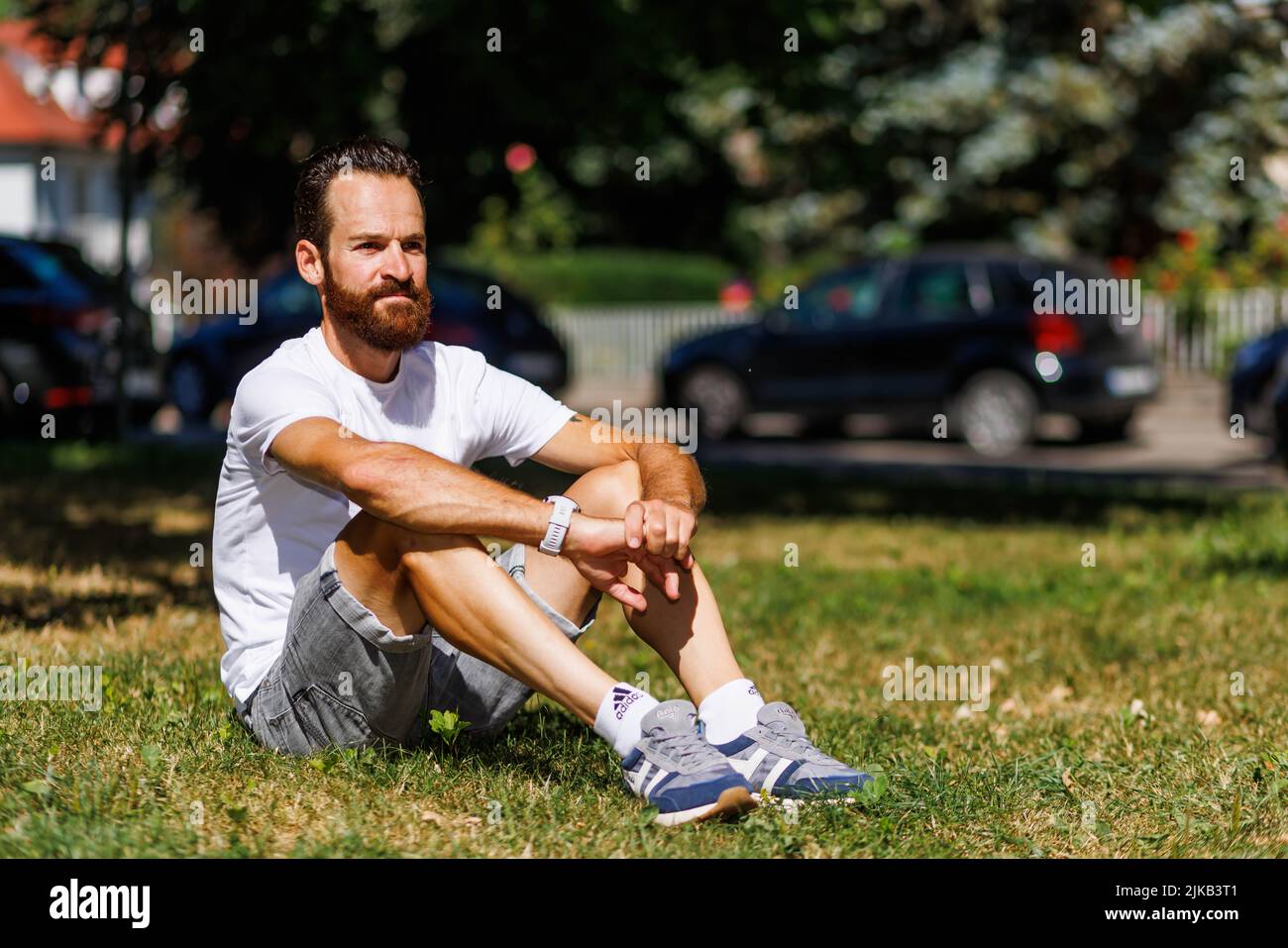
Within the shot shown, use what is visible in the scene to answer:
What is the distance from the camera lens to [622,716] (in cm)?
391

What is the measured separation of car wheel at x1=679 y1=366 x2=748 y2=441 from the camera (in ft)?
57.3

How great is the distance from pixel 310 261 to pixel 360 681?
1079mm

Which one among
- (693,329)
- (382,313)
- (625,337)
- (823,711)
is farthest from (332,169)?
(625,337)

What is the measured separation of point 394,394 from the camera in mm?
4359

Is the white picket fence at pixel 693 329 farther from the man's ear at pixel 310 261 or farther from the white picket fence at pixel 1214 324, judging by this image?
the man's ear at pixel 310 261

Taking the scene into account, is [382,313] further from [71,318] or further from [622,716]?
[71,318]

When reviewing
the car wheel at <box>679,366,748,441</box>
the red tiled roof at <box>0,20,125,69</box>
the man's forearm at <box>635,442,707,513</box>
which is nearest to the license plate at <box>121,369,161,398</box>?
the red tiled roof at <box>0,20,125,69</box>

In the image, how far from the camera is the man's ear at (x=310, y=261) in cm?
433

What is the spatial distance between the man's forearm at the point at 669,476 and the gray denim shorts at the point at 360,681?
1.17ft

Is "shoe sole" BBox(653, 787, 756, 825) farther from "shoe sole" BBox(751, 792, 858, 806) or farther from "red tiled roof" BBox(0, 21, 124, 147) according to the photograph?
"red tiled roof" BBox(0, 21, 124, 147)

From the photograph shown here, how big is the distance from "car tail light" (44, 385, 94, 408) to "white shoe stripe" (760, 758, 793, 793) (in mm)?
11560
